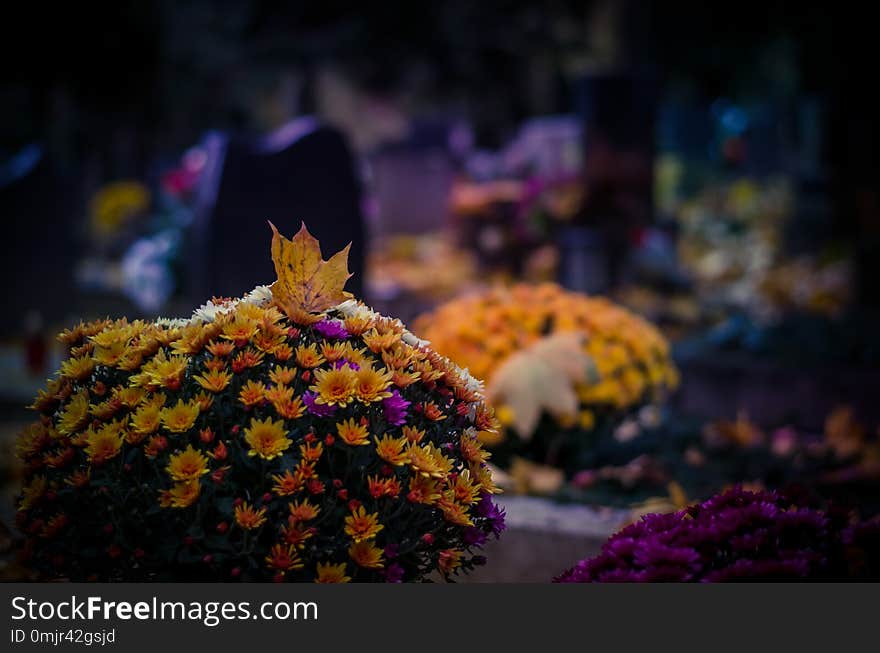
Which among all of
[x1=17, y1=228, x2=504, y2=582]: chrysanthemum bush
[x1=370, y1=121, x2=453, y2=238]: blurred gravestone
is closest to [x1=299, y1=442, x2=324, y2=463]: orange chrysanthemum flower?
[x1=17, y1=228, x2=504, y2=582]: chrysanthemum bush

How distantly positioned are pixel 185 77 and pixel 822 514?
23.1 meters

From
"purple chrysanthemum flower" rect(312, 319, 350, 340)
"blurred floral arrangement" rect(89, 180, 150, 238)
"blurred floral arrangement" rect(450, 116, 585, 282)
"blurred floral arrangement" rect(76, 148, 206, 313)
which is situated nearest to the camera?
"purple chrysanthemum flower" rect(312, 319, 350, 340)

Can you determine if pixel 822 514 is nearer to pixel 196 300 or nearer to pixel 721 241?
pixel 196 300

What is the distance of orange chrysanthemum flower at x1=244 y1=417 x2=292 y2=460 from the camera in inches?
75.8

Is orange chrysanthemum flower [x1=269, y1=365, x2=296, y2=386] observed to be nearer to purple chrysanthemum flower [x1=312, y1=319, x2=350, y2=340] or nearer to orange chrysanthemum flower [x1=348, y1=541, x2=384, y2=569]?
purple chrysanthemum flower [x1=312, y1=319, x2=350, y2=340]

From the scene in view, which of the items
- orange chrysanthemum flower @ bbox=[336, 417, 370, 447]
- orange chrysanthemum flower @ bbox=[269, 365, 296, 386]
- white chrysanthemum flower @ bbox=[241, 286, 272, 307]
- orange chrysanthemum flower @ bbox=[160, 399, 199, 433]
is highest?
white chrysanthemum flower @ bbox=[241, 286, 272, 307]

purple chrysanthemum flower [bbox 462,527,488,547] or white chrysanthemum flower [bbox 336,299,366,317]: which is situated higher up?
white chrysanthemum flower [bbox 336,299,366,317]

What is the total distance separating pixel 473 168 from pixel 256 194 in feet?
38.7

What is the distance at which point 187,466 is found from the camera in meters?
1.90

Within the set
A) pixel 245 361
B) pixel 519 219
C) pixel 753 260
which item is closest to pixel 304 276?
pixel 245 361

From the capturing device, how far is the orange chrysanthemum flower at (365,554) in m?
1.96

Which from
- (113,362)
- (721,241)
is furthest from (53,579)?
(721,241)

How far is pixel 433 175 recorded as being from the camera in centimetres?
1680

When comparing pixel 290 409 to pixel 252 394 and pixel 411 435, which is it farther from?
pixel 411 435
